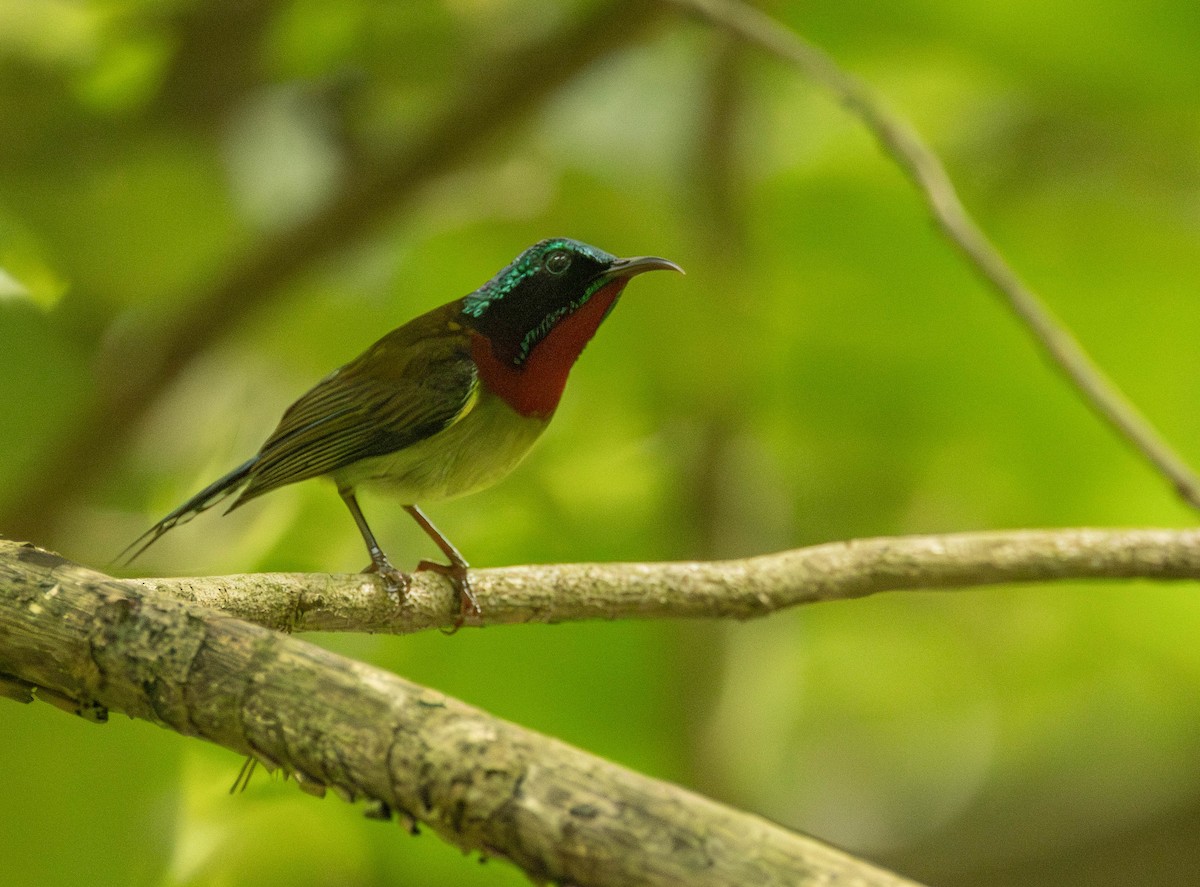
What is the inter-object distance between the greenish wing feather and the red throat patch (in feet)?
0.15

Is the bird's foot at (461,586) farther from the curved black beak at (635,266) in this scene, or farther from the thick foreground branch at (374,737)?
the thick foreground branch at (374,737)

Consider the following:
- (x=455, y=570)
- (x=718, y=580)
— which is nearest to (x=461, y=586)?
(x=455, y=570)

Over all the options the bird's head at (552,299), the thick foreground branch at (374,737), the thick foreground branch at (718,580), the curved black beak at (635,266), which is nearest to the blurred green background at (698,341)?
the bird's head at (552,299)

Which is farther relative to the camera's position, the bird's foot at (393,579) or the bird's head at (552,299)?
the bird's head at (552,299)

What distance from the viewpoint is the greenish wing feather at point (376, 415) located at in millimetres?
2783

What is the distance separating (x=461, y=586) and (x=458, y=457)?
0.41 metres

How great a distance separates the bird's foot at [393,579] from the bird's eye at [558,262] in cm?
75

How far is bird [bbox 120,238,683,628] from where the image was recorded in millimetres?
2793

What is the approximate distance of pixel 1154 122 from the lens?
4469 millimetres

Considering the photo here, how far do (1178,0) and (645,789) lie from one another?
3734 millimetres

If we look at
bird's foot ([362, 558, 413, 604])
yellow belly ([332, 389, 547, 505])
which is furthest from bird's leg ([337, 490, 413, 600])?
yellow belly ([332, 389, 547, 505])

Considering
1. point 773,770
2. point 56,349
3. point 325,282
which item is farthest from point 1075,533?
point 56,349

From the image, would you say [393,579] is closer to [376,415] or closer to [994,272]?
[376,415]

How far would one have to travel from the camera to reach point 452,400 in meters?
2.80
